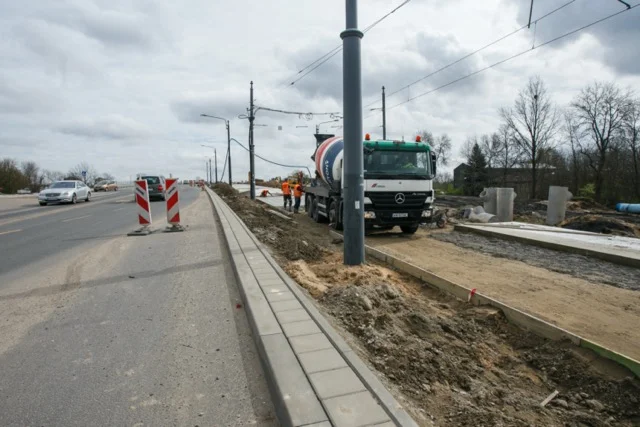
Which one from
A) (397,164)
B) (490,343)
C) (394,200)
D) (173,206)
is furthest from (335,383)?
(173,206)

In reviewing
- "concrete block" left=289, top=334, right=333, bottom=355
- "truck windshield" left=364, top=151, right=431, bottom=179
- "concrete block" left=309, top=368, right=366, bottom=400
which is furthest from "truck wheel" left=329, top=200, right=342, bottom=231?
"concrete block" left=309, top=368, right=366, bottom=400

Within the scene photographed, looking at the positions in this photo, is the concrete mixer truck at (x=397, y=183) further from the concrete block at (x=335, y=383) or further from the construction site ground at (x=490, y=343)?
the concrete block at (x=335, y=383)

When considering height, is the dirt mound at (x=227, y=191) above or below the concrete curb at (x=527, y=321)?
above

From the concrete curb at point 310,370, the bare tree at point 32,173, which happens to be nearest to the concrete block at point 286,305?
the concrete curb at point 310,370

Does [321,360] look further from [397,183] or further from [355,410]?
[397,183]

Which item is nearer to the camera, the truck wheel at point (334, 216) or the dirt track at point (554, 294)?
the dirt track at point (554, 294)

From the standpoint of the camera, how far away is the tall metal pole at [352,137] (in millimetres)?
6266

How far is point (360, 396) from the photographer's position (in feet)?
8.37

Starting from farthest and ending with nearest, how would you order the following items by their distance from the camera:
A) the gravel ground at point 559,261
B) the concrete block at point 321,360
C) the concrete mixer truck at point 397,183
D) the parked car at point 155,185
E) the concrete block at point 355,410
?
1. the parked car at point 155,185
2. the concrete mixer truck at point 397,183
3. the gravel ground at point 559,261
4. the concrete block at point 321,360
5. the concrete block at point 355,410

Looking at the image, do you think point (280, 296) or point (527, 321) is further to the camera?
point (280, 296)

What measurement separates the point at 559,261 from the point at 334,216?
670cm

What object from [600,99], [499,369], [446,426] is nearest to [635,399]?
[499,369]

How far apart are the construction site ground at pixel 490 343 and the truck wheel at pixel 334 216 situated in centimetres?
547

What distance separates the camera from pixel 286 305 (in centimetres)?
441
